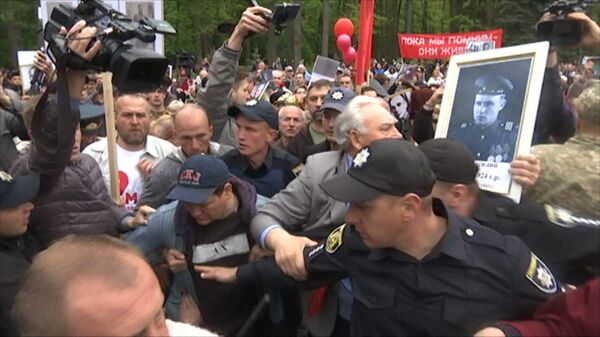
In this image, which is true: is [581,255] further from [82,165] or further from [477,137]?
[82,165]

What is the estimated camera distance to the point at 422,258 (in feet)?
7.36

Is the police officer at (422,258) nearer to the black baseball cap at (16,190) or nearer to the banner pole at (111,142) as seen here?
the black baseball cap at (16,190)

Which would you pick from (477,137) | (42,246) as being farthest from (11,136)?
(477,137)

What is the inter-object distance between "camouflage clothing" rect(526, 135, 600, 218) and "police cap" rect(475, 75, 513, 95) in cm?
32

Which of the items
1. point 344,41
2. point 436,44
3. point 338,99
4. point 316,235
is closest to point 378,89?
point 436,44

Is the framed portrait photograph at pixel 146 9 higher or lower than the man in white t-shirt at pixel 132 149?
higher

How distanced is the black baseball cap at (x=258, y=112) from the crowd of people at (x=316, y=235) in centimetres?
1

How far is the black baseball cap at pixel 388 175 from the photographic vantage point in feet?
7.06

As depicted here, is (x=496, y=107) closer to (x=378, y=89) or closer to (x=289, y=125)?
(x=289, y=125)

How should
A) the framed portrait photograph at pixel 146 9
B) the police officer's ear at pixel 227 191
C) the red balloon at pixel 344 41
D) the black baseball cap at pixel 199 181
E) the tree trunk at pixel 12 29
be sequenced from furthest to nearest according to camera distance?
1. the tree trunk at pixel 12 29
2. the red balloon at pixel 344 41
3. the framed portrait photograph at pixel 146 9
4. the police officer's ear at pixel 227 191
5. the black baseball cap at pixel 199 181

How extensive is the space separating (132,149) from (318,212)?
192cm

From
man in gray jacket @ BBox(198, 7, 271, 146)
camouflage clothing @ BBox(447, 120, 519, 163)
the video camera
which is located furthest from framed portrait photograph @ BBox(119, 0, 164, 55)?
camouflage clothing @ BBox(447, 120, 519, 163)

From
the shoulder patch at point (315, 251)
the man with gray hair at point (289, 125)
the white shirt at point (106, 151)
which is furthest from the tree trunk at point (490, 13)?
the shoulder patch at point (315, 251)

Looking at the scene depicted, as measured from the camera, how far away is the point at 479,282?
2184mm
